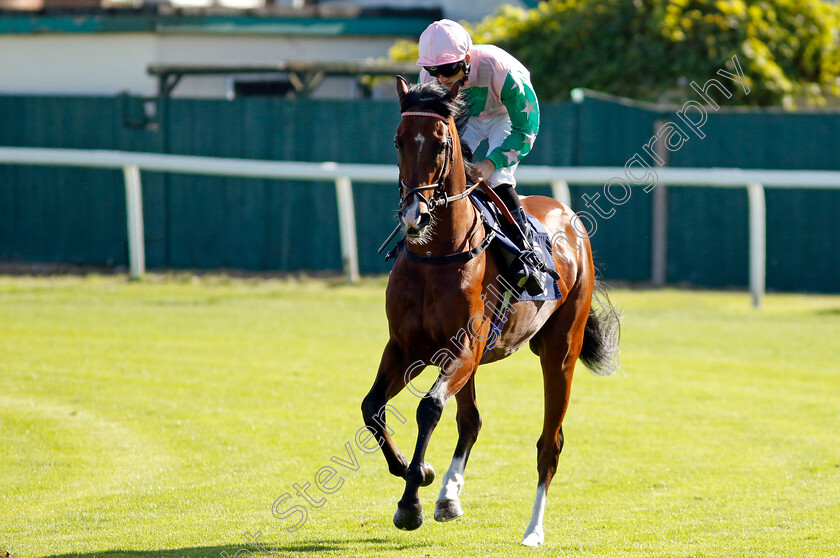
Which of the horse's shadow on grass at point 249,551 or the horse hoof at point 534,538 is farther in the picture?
the horse hoof at point 534,538

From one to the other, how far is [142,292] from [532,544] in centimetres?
863

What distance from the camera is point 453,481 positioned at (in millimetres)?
5387

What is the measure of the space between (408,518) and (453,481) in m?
0.60

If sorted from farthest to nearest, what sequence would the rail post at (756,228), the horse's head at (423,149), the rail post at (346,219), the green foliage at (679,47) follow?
the green foliage at (679,47), the rail post at (346,219), the rail post at (756,228), the horse's head at (423,149)

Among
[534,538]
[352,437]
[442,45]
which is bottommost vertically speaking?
[352,437]

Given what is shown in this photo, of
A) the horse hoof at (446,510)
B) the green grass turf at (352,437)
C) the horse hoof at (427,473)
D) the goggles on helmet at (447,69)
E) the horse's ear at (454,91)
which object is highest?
the goggles on helmet at (447,69)

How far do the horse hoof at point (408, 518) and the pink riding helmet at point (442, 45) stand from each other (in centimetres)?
199

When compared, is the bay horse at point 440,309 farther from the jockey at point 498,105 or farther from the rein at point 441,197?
the jockey at point 498,105

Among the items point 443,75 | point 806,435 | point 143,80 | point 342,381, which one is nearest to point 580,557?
point 443,75

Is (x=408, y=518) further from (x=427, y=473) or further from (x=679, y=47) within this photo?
(x=679, y=47)

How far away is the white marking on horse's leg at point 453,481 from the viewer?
5.24 metres

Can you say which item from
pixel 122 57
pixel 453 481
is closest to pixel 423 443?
pixel 453 481

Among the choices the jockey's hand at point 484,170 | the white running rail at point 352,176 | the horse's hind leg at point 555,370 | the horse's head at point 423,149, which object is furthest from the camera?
the white running rail at point 352,176

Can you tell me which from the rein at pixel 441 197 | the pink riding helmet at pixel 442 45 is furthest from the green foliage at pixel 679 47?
the rein at pixel 441 197
